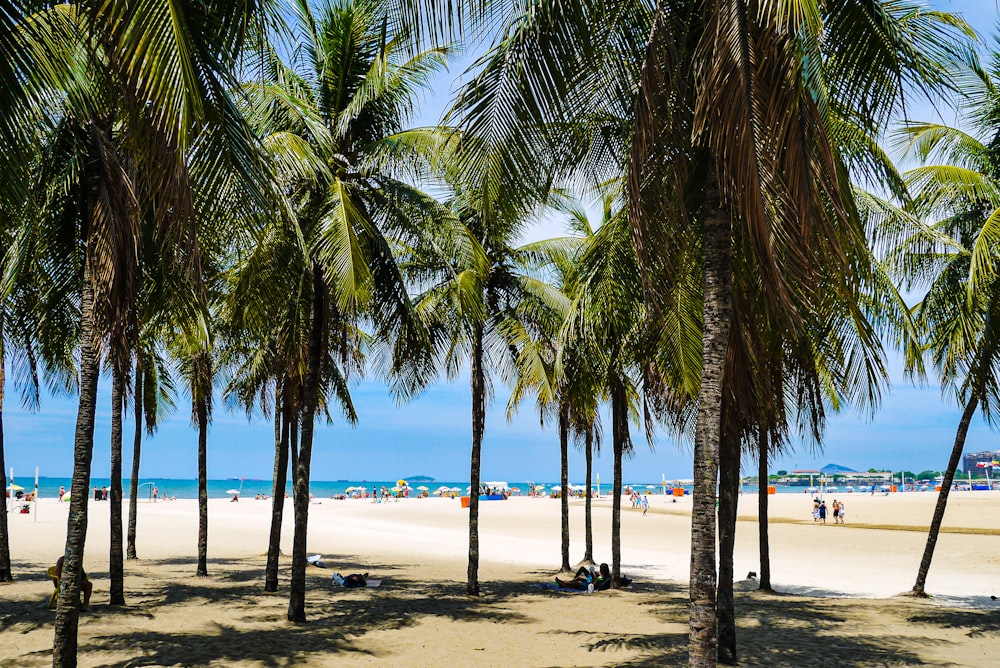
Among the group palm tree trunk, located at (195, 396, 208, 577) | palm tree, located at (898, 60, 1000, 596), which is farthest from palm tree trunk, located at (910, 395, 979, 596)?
palm tree trunk, located at (195, 396, 208, 577)

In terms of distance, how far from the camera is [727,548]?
9859 mm

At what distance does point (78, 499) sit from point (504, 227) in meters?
6.54

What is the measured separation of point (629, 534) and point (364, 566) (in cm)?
1723

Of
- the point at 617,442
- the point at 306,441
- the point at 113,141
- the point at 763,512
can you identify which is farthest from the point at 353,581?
the point at 113,141

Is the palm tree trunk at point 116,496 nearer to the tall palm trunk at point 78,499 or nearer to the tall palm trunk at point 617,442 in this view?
the tall palm trunk at point 78,499

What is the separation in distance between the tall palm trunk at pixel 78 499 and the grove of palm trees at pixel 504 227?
42 mm

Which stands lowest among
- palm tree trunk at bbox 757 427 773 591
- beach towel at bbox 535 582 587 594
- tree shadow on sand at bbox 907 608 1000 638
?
beach towel at bbox 535 582 587 594

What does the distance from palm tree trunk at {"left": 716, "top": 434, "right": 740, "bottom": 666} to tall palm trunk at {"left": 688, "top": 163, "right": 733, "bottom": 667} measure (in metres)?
2.86

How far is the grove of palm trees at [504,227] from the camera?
534 centimetres

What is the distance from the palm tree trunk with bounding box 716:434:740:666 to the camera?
373 inches

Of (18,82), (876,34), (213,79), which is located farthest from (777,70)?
(18,82)

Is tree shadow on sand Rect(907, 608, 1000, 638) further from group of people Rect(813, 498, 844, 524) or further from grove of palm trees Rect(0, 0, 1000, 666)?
group of people Rect(813, 498, 844, 524)

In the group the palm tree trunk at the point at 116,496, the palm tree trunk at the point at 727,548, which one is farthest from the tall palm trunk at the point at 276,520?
the palm tree trunk at the point at 727,548

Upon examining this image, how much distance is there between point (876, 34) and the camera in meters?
6.25
